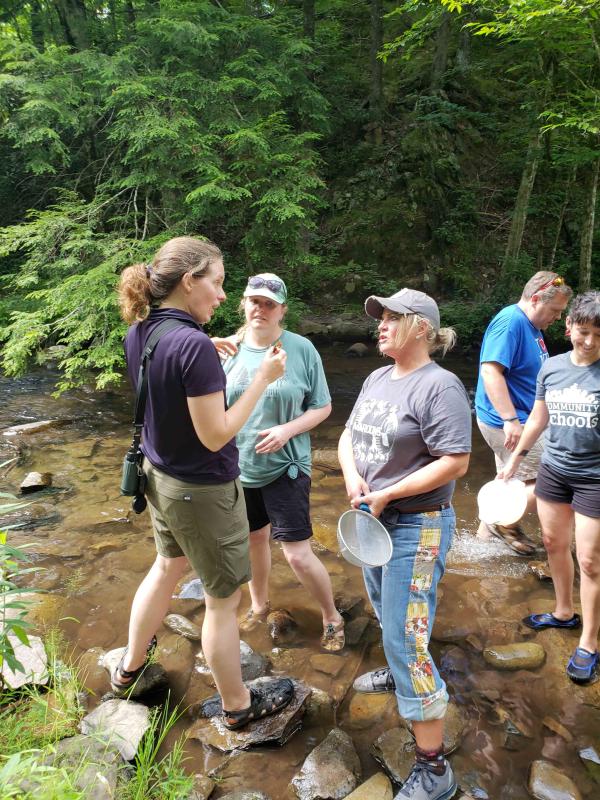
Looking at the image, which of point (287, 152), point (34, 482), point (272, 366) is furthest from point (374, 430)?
point (287, 152)

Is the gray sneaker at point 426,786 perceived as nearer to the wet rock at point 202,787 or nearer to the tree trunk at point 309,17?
the wet rock at point 202,787

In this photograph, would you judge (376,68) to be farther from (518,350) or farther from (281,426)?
(281,426)

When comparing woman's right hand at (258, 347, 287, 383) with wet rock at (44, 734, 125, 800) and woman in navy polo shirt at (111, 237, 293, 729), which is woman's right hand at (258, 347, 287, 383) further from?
wet rock at (44, 734, 125, 800)

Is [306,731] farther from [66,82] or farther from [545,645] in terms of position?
[66,82]

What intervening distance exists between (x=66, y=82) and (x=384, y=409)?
7.89m

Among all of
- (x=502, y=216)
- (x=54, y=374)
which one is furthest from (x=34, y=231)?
(x=502, y=216)

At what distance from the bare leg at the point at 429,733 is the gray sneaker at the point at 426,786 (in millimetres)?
89

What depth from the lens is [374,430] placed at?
7.14 ft

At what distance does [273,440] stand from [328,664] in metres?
1.42

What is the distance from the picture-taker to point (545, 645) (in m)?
3.08

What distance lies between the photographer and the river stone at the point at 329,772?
7.21 ft

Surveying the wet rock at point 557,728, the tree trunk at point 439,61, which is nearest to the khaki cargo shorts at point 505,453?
the wet rock at point 557,728

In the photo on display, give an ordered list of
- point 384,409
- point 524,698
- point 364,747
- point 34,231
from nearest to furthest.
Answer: point 384,409, point 364,747, point 524,698, point 34,231

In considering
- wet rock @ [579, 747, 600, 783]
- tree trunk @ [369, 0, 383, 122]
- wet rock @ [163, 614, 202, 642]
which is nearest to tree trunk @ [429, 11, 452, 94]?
tree trunk @ [369, 0, 383, 122]
